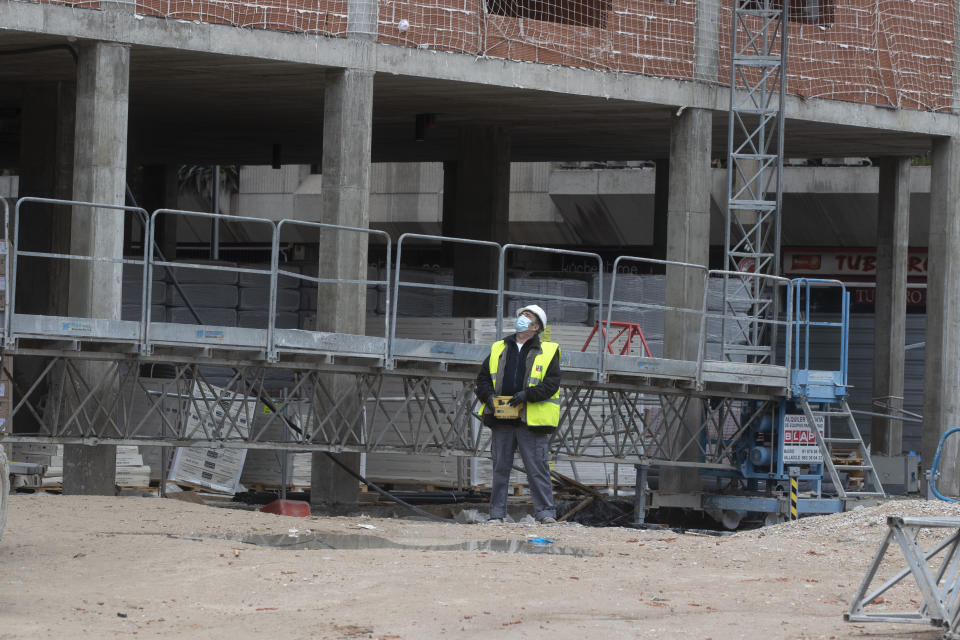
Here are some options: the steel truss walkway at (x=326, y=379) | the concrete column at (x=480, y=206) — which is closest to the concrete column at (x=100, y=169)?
the steel truss walkway at (x=326, y=379)

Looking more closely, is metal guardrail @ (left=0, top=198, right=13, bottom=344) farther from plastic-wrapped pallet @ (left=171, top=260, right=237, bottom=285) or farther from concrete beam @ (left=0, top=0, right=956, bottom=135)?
plastic-wrapped pallet @ (left=171, top=260, right=237, bottom=285)

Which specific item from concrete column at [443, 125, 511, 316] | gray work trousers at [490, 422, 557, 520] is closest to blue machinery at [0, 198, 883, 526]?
gray work trousers at [490, 422, 557, 520]

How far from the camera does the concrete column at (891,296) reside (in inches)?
1077

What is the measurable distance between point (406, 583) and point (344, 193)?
9.44 meters

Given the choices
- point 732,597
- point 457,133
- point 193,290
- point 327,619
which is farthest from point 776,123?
point 327,619

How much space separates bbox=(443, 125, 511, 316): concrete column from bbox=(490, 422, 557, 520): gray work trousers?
457 inches

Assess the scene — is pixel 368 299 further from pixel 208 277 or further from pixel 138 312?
pixel 138 312

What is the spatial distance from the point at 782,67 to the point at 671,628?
545 inches

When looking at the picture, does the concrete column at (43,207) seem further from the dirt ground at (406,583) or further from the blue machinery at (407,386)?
the dirt ground at (406,583)

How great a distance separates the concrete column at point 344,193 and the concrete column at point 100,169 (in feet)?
8.14

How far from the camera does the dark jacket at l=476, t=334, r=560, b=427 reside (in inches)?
541

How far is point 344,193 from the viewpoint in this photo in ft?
Answer: 59.8

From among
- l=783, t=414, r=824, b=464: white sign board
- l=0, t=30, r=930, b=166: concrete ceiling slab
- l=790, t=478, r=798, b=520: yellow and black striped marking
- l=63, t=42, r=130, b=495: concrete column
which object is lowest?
l=790, t=478, r=798, b=520: yellow and black striped marking

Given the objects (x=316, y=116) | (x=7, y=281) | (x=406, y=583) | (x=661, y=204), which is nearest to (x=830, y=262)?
(x=661, y=204)
